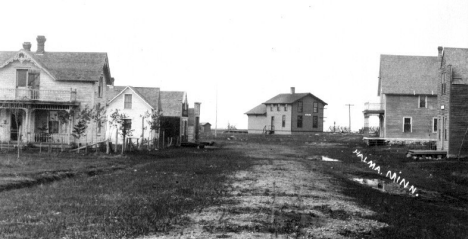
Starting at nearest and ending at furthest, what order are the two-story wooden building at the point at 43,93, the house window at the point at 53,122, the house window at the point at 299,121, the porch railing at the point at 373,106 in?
the two-story wooden building at the point at 43,93, the house window at the point at 53,122, the porch railing at the point at 373,106, the house window at the point at 299,121

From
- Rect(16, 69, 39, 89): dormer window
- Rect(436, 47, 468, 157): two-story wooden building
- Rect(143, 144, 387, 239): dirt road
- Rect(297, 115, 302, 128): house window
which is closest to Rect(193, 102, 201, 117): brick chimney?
Rect(16, 69, 39, 89): dormer window

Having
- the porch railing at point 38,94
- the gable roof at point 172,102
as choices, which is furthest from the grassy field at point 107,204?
the gable roof at point 172,102

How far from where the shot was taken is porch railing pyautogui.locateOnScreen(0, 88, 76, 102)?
37312mm

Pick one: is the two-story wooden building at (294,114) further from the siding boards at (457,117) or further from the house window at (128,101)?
the siding boards at (457,117)

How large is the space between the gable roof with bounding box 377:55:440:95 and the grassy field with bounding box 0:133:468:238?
3250 cm

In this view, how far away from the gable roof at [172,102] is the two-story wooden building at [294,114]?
3643 centimetres

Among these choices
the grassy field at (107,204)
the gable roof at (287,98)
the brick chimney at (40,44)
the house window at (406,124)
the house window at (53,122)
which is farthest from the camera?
the gable roof at (287,98)

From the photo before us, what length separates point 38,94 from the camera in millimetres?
37906

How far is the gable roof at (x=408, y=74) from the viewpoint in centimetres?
5484

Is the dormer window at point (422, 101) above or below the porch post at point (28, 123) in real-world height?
above

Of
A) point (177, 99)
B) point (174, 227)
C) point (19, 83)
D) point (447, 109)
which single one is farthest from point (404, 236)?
point (177, 99)

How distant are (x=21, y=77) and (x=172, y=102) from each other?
60.6 feet

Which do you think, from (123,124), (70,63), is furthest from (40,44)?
(123,124)

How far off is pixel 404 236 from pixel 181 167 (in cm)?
1615
